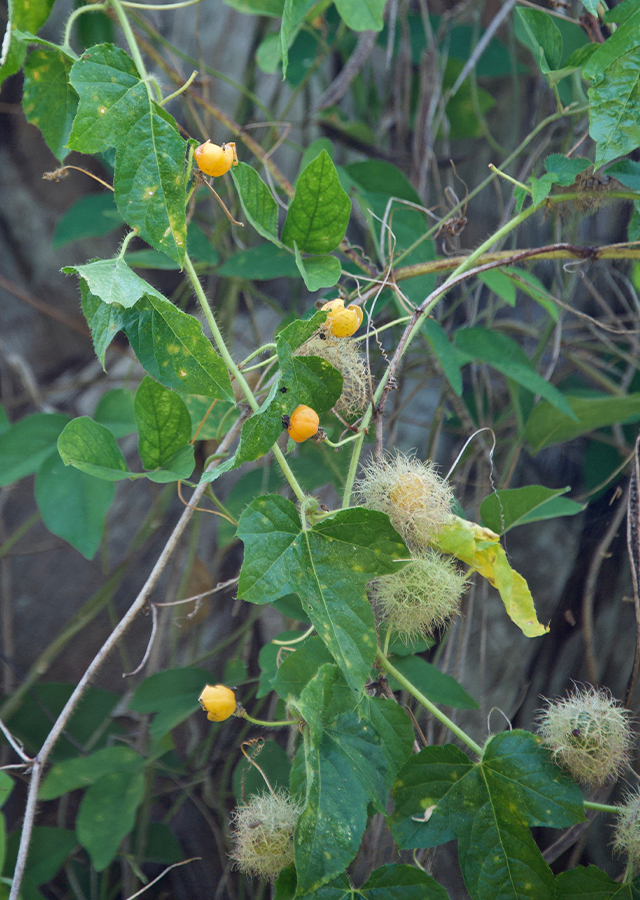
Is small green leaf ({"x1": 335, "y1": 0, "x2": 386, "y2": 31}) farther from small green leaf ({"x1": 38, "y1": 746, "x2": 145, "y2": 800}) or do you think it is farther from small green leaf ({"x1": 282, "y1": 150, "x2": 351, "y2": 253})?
small green leaf ({"x1": 38, "y1": 746, "x2": 145, "y2": 800})

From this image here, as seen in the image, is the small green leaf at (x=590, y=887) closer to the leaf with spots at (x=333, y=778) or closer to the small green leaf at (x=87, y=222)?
the leaf with spots at (x=333, y=778)

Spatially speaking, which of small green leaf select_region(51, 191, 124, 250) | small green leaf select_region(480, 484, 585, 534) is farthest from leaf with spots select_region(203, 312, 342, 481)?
small green leaf select_region(51, 191, 124, 250)

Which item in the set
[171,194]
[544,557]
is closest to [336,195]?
[171,194]

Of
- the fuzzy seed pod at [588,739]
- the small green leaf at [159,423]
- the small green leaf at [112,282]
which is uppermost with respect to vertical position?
the small green leaf at [112,282]

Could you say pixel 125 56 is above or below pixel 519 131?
above

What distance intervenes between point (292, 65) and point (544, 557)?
3.96 feet

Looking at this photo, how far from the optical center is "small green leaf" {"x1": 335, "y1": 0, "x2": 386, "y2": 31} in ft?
2.63

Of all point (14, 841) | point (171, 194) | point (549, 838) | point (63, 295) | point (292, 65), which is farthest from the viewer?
point (63, 295)

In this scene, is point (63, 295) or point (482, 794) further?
point (63, 295)

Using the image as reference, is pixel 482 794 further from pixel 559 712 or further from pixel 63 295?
pixel 63 295

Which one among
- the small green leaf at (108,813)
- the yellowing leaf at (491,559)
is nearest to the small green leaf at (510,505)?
the yellowing leaf at (491,559)

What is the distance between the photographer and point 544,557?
1430mm

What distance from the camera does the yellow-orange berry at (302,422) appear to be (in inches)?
23.6

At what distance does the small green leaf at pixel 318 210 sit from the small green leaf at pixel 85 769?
885 millimetres
